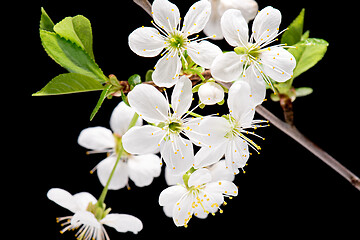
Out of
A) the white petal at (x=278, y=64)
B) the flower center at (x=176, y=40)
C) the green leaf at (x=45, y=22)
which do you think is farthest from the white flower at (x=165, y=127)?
the green leaf at (x=45, y=22)

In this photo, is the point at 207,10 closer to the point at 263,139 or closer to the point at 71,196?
the point at 263,139

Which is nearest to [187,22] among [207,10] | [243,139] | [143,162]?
[207,10]

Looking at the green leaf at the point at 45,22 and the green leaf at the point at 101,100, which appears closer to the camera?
the green leaf at the point at 101,100

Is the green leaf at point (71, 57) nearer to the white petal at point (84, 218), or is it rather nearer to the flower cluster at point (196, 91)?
the flower cluster at point (196, 91)

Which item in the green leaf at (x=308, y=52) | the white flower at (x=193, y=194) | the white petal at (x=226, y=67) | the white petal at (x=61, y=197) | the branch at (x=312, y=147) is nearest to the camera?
the white petal at (x=226, y=67)

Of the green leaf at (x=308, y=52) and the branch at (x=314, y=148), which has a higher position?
the green leaf at (x=308, y=52)

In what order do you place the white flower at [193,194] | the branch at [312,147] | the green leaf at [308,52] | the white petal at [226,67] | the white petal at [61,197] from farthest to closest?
the branch at [312,147] < the green leaf at [308,52] < the white petal at [61,197] < the white flower at [193,194] < the white petal at [226,67]
